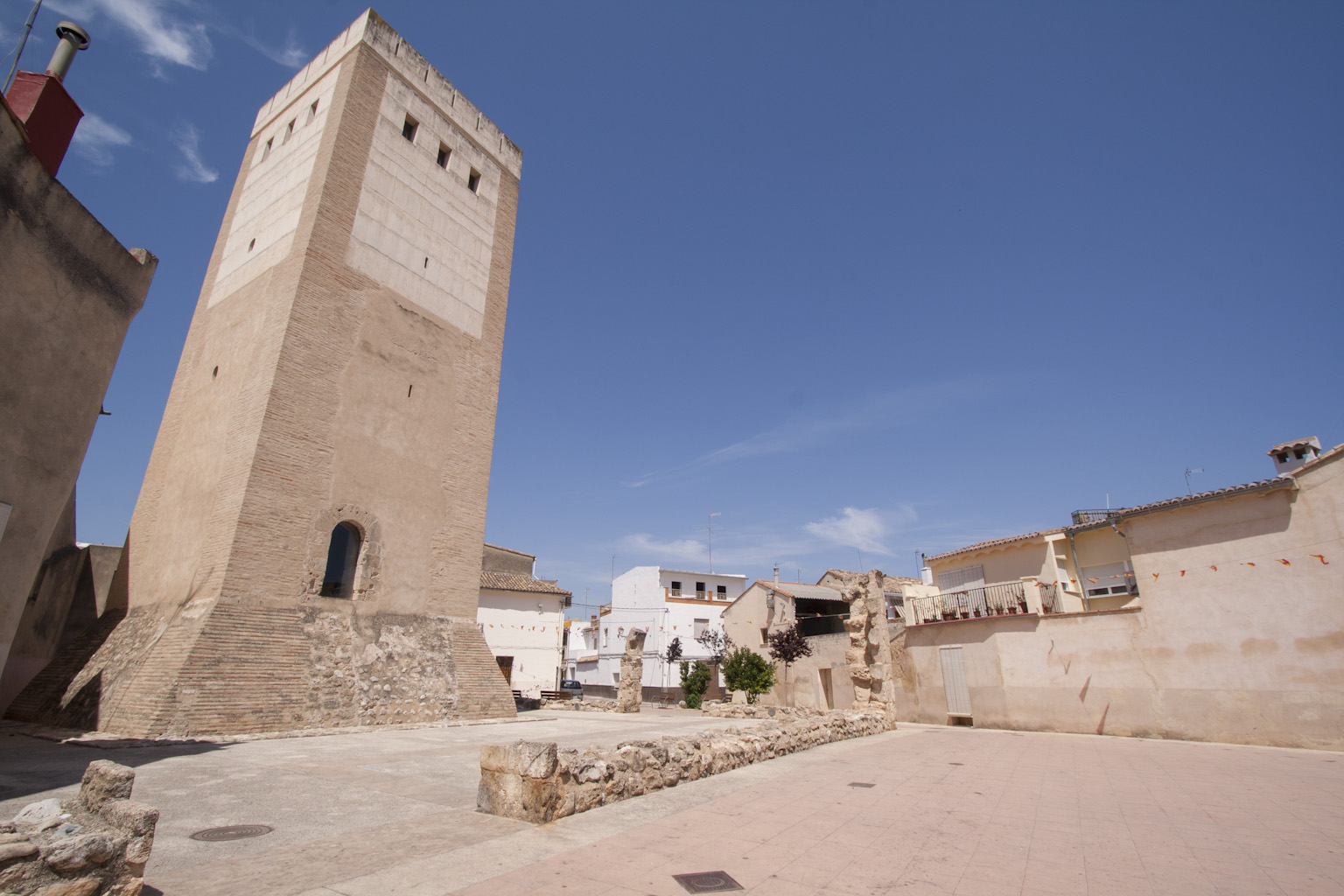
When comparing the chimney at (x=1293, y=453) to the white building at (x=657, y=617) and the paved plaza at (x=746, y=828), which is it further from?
the white building at (x=657, y=617)

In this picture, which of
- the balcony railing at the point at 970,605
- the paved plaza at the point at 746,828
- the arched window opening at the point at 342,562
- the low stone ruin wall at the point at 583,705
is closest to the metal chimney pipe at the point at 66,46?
the arched window opening at the point at 342,562

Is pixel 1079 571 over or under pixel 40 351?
under

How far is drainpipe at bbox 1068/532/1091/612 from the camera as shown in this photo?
19625mm

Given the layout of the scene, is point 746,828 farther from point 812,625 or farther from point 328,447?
point 812,625

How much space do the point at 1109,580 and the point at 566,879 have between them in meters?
20.8

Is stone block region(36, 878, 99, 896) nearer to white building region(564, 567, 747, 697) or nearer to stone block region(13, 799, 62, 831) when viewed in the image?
stone block region(13, 799, 62, 831)

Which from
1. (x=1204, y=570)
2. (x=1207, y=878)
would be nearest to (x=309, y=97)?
(x=1207, y=878)

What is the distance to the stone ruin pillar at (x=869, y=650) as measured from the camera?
1669 centimetres

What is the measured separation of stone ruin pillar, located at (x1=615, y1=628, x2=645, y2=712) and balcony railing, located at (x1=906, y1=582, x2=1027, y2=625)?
9.21 meters

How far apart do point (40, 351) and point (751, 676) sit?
23318mm

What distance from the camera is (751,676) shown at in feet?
83.3

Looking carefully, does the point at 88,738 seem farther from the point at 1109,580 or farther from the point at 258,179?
the point at 1109,580

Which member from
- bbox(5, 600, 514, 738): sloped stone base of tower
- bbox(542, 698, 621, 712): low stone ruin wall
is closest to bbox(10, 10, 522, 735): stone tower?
bbox(5, 600, 514, 738): sloped stone base of tower

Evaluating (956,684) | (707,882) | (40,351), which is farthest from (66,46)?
(956,684)
